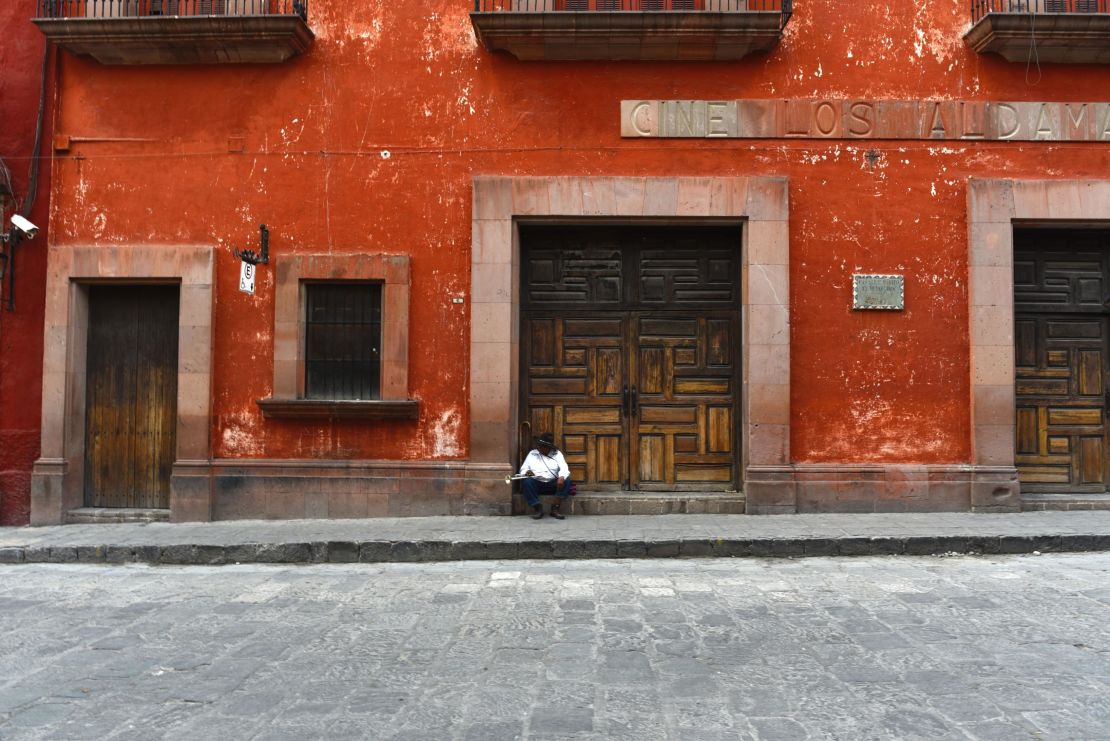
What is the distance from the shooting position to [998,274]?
9.91 meters

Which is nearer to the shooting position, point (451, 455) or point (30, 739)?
point (30, 739)

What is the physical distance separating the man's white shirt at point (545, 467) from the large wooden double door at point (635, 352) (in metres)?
0.66

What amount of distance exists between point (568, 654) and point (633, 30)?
24.4 feet

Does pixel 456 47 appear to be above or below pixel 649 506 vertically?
above

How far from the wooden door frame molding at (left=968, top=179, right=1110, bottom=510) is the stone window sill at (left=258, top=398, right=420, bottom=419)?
670cm

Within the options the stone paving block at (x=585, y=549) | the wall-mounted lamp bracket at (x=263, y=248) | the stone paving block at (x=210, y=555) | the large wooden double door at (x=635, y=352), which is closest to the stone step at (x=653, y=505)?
the large wooden double door at (x=635, y=352)

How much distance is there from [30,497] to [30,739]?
7.42 meters

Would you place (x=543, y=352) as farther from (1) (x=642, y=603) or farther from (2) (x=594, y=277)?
(1) (x=642, y=603)

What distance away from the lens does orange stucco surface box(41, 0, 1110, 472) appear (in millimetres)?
9992

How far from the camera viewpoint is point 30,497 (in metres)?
10.1

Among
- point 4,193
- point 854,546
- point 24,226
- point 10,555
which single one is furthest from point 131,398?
point 854,546

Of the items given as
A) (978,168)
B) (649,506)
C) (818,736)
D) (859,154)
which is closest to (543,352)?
(649,506)

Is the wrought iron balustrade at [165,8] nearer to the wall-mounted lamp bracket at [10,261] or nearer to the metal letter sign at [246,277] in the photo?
the wall-mounted lamp bracket at [10,261]

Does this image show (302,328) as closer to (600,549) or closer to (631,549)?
(600,549)
